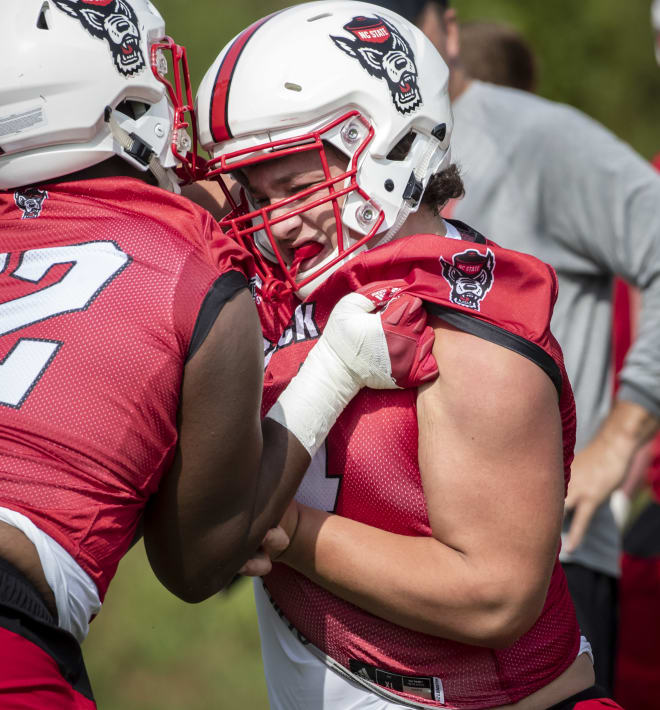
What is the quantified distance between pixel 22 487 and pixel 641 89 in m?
8.98

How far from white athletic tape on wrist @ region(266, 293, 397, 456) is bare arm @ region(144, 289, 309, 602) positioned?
4 centimetres

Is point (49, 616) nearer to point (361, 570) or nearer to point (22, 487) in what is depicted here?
point (22, 487)

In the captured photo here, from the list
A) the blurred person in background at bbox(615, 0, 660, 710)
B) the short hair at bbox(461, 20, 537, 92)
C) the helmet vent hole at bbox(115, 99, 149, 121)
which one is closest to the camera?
the helmet vent hole at bbox(115, 99, 149, 121)

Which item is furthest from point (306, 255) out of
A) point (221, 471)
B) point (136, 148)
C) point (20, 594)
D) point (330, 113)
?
point (20, 594)

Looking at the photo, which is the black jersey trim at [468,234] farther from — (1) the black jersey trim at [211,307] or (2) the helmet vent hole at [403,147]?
(1) the black jersey trim at [211,307]

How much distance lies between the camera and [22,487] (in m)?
1.73

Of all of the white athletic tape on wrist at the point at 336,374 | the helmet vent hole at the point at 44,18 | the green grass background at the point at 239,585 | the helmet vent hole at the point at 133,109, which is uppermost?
the helmet vent hole at the point at 44,18

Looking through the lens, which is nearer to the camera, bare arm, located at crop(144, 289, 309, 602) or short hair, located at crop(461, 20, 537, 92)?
bare arm, located at crop(144, 289, 309, 602)

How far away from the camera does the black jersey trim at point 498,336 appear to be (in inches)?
76.1

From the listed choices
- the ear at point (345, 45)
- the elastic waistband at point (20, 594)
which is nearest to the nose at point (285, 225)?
the ear at point (345, 45)

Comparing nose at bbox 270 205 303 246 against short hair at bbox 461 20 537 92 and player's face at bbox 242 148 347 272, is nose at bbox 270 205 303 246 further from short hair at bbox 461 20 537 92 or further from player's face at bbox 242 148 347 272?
short hair at bbox 461 20 537 92

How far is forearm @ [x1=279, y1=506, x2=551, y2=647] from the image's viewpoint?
6.39ft

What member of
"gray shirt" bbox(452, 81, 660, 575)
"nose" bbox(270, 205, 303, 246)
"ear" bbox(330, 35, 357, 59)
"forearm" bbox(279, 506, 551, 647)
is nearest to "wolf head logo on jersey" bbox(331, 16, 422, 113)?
"ear" bbox(330, 35, 357, 59)

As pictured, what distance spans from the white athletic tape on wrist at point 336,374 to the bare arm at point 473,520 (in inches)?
4.7
